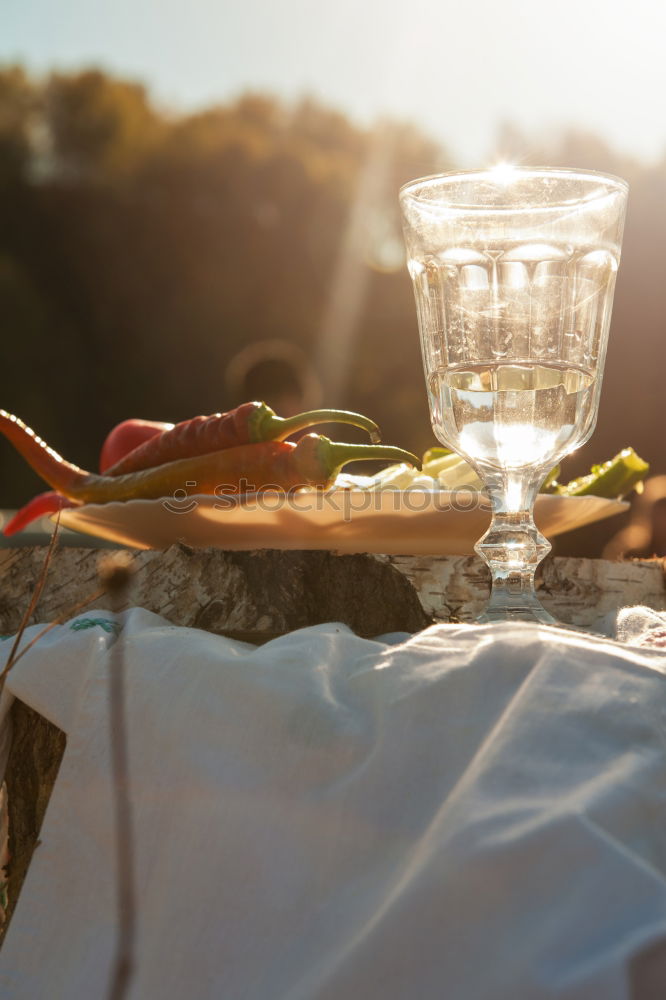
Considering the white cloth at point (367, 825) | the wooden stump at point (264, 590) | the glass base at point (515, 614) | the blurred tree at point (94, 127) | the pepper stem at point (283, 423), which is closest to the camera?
the white cloth at point (367, 825)

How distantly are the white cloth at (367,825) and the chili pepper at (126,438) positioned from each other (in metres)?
0.82

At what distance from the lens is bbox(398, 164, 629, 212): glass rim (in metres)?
0.98

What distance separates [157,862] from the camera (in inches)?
27.9

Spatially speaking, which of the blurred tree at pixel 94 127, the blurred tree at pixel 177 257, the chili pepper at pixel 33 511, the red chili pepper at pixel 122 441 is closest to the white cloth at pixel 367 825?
the red chili pepper at pixel 122 441

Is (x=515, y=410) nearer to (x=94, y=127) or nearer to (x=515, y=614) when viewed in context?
(x=515, y=614)

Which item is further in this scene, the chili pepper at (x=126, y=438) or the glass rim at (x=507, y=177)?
the chili pepper at (x=126, y=438)

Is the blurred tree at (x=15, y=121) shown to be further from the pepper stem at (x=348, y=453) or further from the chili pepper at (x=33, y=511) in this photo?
the pepper stem at (x=348, y=453)

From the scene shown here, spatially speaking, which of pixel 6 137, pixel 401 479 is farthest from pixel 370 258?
pixel 401 479

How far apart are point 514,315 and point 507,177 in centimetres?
14

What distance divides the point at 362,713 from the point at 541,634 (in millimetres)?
146

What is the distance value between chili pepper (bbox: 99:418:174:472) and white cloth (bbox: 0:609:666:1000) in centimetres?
82

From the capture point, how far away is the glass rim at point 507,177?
976mm

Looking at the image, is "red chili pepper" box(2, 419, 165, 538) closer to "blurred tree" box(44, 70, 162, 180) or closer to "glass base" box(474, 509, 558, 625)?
"glass base" box(474, 509, 558, 625)

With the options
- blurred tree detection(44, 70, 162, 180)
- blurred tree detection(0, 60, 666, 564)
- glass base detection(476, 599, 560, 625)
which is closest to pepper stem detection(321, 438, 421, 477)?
glass base detection(476, 599, 560, 625)
